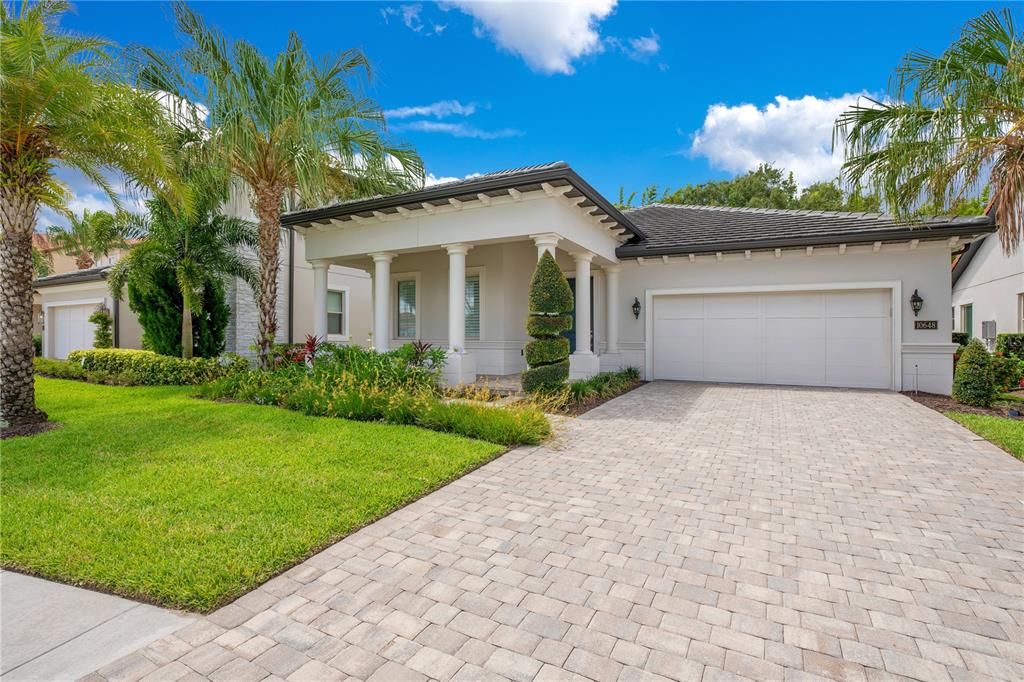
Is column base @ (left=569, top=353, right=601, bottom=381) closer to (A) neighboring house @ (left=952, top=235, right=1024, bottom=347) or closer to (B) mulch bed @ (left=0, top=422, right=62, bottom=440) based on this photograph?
Answer: (B) mulch bed @ (left=0, top=422, right=62, bottom=440)

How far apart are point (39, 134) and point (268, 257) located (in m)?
3.88

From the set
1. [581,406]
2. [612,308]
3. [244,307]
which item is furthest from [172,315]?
[612,308]

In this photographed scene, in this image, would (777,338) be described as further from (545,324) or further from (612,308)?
(545,324)

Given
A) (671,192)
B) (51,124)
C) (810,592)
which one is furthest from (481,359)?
(671,192)

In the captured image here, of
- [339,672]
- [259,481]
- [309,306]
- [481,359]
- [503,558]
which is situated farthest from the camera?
[309,306]

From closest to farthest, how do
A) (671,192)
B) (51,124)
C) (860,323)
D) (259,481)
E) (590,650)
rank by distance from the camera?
(590,650) < (259,481) < (51,124) < (860,323) < (671,192)

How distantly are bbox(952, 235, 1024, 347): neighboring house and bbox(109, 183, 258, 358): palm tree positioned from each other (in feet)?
69.5

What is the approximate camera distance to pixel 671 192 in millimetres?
34906

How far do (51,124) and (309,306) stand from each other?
10.2 m

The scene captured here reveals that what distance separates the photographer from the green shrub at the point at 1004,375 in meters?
9.00

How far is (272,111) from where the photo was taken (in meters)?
8.61

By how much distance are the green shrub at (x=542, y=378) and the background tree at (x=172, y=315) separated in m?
9.33

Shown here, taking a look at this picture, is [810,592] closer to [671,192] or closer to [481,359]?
[481,359]

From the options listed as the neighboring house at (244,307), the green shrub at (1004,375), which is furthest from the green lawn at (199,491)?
the green shrub at (1004,375)
